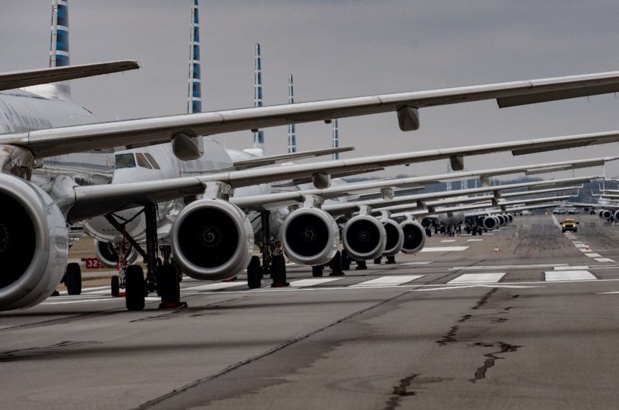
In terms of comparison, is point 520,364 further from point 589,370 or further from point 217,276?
point 217,276

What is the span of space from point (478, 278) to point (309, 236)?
4232mm

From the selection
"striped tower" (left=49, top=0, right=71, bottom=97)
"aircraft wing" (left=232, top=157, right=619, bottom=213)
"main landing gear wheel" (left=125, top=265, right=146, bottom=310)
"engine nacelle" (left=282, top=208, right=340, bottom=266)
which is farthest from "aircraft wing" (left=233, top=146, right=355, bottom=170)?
"main landing gear wheel" (left=125, top=265, right=146, bottom=310)

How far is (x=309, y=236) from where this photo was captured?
90.0 feet

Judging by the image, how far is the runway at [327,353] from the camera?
8547mm

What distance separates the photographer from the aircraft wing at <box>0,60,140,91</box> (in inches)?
482

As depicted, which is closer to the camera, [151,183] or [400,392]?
[400,392]

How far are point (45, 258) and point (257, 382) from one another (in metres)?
3.25

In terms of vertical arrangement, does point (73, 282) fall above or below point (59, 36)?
below

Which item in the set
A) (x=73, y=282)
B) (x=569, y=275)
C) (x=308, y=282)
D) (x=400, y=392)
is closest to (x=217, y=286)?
(x=308, y=282)

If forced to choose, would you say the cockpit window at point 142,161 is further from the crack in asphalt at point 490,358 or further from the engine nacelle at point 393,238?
the engine nacelle at point 393,238

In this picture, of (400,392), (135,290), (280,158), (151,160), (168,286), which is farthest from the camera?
(280,158)

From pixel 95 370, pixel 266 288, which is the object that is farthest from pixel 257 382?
pixel 266 288

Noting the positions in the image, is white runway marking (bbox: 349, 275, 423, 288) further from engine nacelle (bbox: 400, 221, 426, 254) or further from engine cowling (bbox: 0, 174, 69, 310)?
engine cowling (bbox: 0, 174, 69, 310)

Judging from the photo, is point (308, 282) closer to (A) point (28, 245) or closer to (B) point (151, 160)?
(B) point (151, 160)
